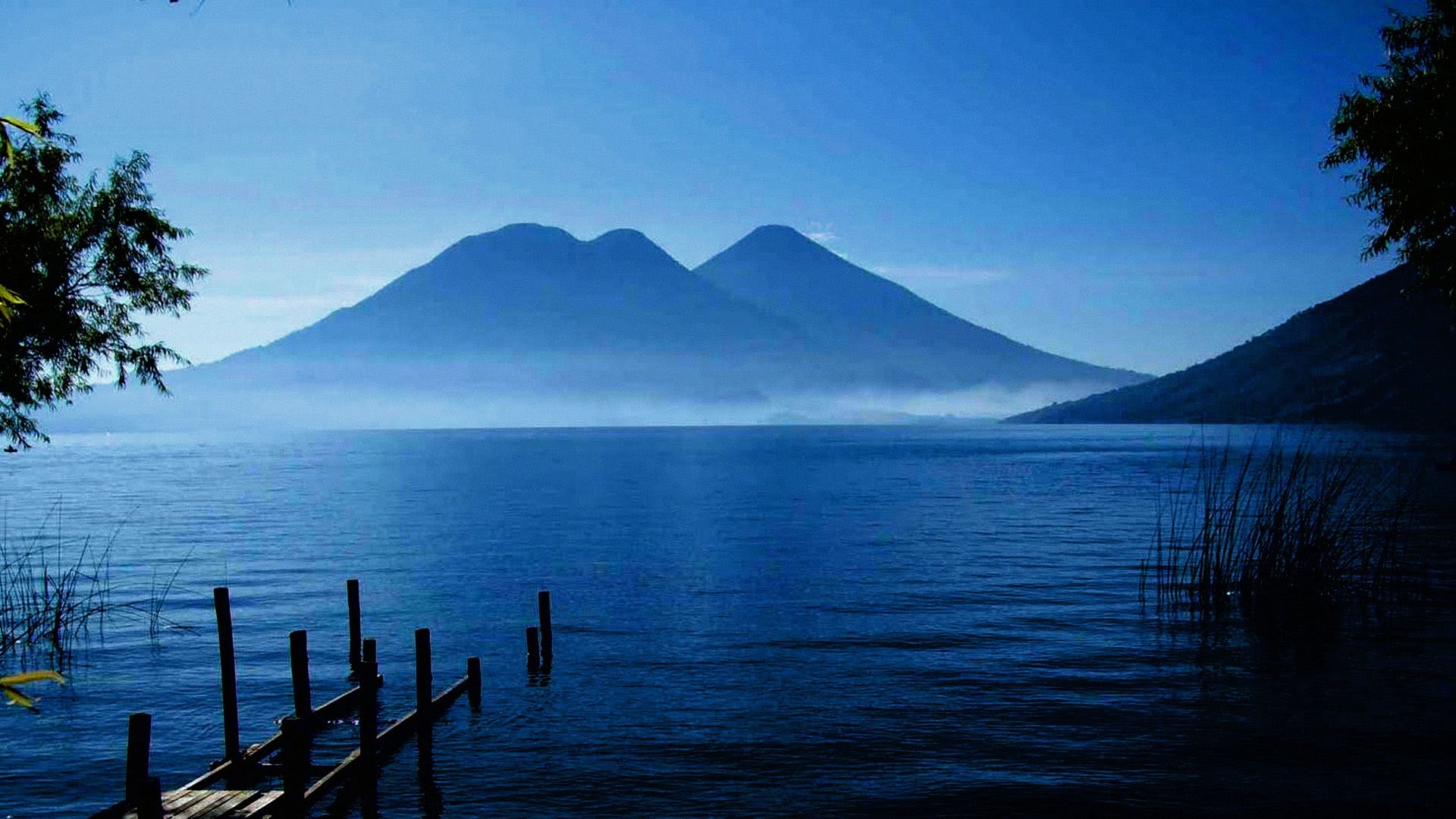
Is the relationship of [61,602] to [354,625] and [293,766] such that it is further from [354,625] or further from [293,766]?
[293,766]

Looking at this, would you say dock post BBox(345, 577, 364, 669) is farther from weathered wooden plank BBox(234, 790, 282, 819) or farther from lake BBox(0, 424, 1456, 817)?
weathered wooden plank BBox(234, 790, 282, 819)

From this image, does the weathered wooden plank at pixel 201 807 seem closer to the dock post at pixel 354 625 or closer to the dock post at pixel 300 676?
the dock post at pixel 300 676

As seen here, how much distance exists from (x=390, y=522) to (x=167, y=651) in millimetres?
36791

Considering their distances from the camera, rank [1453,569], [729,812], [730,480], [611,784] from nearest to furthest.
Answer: [729,812] → [611,784] → [1453,569] → [730,480]

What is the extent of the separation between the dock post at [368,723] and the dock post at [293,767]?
1.69 metres

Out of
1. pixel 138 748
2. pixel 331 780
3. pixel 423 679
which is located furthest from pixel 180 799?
pixel 423 679

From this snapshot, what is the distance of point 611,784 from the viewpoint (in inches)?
632

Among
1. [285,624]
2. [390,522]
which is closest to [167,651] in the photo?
[285,624]

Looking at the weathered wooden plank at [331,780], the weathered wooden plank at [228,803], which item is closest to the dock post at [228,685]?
the weathered wooden plank at [331,780]

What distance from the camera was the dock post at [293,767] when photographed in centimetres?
1335

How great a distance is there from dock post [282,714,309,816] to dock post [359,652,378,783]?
1.69m

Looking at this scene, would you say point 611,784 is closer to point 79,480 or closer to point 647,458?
point 79,480

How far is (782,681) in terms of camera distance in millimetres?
22531

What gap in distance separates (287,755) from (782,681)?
1133 centimetres
